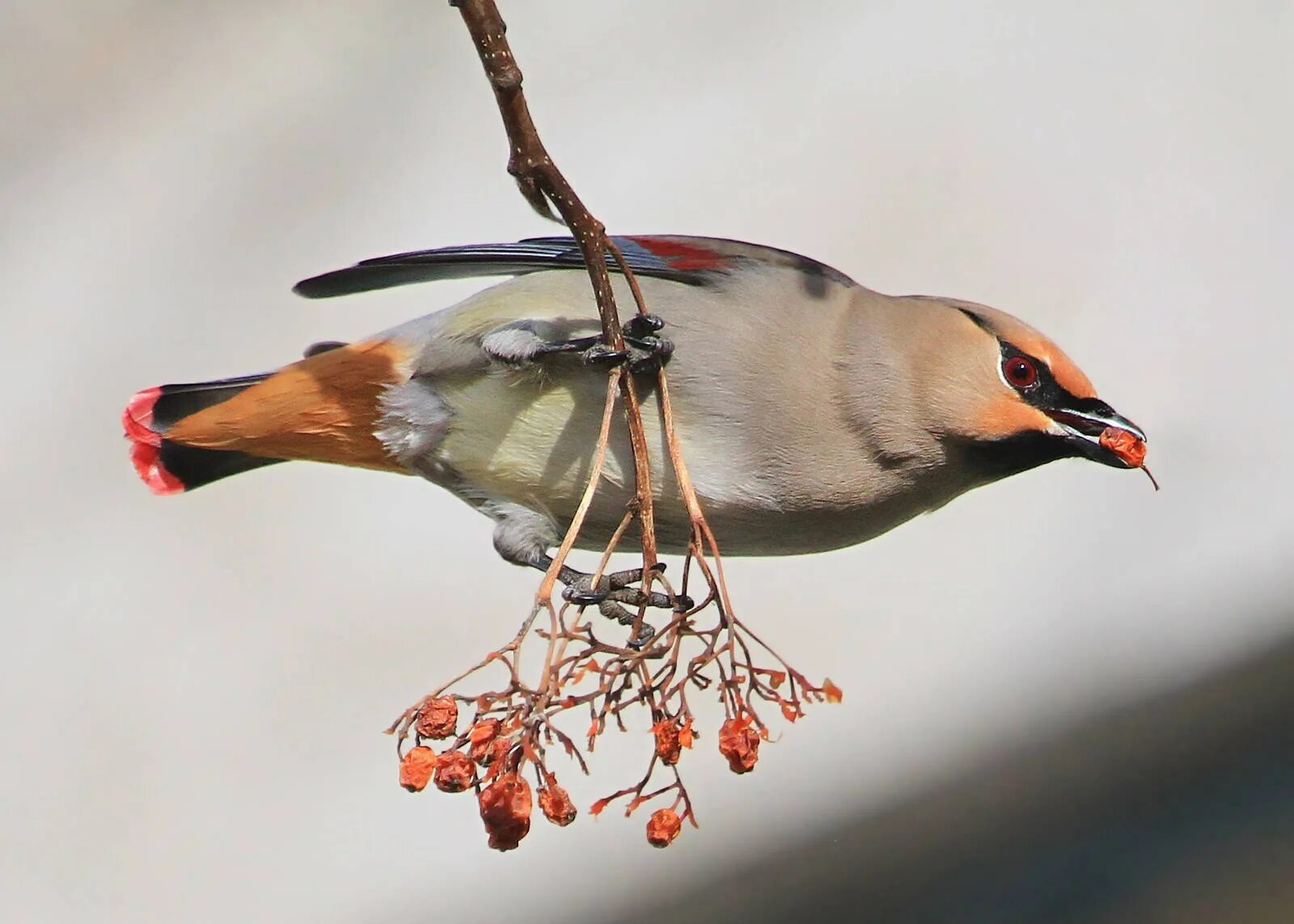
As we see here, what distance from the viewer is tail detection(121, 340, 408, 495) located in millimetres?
2793

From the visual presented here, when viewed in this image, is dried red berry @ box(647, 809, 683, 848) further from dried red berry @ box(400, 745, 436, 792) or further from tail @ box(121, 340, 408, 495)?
tail @ box(121, 340, 408, 495)

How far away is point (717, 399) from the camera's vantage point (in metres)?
2.50

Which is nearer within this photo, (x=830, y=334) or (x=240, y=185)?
(x=830, y=334)

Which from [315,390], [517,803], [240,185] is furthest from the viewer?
[240,185]

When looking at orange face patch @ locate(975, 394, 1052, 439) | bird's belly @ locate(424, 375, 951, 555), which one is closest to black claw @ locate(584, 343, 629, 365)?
bird's belly @ locate(424, 375, 951, 555)

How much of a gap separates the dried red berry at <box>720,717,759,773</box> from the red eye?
889mm

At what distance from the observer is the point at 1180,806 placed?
4707 mm

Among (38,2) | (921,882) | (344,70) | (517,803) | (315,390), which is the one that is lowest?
(921,882)

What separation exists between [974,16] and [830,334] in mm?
3713

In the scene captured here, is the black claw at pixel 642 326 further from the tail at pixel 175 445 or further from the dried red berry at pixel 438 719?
the tail at pixel 175 445

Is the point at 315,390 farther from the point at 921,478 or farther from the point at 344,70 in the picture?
the point at 344,70

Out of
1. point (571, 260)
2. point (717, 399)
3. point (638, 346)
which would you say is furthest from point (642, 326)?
point (571, 260)

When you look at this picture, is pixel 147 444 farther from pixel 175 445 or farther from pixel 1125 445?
pixel 1125 445

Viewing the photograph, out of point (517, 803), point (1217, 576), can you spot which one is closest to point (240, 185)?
point (1217, 576)
